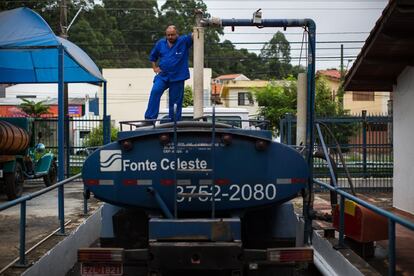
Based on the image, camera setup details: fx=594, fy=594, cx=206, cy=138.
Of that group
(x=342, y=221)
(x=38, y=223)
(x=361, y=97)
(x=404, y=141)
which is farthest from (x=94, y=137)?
(x=361, y=97)

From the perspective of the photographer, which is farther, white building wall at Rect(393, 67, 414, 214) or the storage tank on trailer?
white building wall at Rect(393, 67, 414, 214)

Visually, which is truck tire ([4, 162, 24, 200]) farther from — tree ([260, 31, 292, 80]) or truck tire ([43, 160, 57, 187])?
tree ([260, 31, 292, 80])

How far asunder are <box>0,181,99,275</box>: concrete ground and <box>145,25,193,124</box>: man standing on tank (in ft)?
7.62

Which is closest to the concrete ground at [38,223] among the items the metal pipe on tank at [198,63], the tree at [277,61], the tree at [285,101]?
the metal pipe on tank at [198,63]

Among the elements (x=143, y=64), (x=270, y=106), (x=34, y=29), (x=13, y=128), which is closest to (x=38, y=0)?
(x=270, y=106)

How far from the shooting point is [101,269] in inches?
215

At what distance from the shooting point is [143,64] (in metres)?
74.1

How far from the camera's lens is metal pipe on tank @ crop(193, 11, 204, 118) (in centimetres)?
782

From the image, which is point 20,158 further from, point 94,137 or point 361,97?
point 361,97

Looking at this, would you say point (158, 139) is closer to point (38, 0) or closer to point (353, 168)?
point (353, 168)

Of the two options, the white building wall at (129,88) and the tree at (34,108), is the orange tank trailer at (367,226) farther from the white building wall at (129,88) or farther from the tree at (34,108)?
the white building wall at (129,88)

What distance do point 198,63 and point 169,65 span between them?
32.2 inches

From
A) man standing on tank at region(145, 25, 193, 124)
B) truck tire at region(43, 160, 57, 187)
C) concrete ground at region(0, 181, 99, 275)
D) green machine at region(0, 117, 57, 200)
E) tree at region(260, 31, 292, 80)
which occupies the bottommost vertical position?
concrete ground at region(0, 181, 99, 275)

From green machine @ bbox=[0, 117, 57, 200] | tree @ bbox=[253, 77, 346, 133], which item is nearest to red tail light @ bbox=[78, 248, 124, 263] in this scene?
green machine @ bbox=[0, 117, 57, 200]
